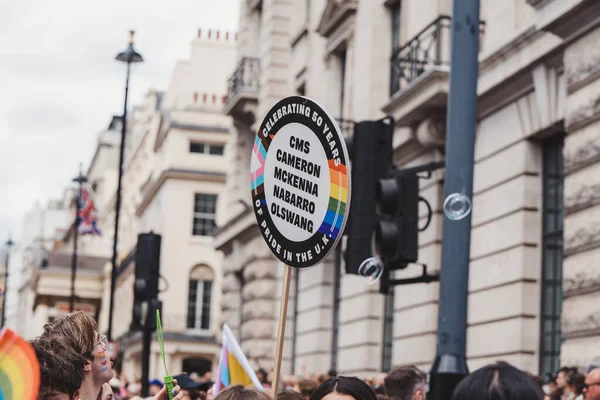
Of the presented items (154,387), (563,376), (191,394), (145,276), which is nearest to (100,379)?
(191,394)

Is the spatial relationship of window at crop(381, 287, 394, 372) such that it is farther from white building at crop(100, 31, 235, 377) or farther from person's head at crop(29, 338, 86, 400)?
white building at crop(100, 31, 235, 377)

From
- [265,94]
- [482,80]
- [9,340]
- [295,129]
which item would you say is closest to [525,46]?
[482,80]

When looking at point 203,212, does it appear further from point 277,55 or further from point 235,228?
point 277,55

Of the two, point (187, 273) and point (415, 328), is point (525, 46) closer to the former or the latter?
point (415, 328)

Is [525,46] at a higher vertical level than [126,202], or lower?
lower

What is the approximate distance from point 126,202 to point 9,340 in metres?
74.4

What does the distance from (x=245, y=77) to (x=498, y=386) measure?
103ft

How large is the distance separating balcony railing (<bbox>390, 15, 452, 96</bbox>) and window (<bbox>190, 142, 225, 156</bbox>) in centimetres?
4014

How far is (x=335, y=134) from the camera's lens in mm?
6480

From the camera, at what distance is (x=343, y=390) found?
5344mm

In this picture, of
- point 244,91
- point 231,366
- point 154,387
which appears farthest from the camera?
point 244,91

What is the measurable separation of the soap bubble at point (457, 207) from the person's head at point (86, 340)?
460cm

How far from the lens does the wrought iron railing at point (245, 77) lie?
3381 cm

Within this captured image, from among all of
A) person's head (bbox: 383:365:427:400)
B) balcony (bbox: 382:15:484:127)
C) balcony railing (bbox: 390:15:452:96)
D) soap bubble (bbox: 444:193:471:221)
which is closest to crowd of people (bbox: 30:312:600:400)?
person's head (bbox: 383:365:427:400)
